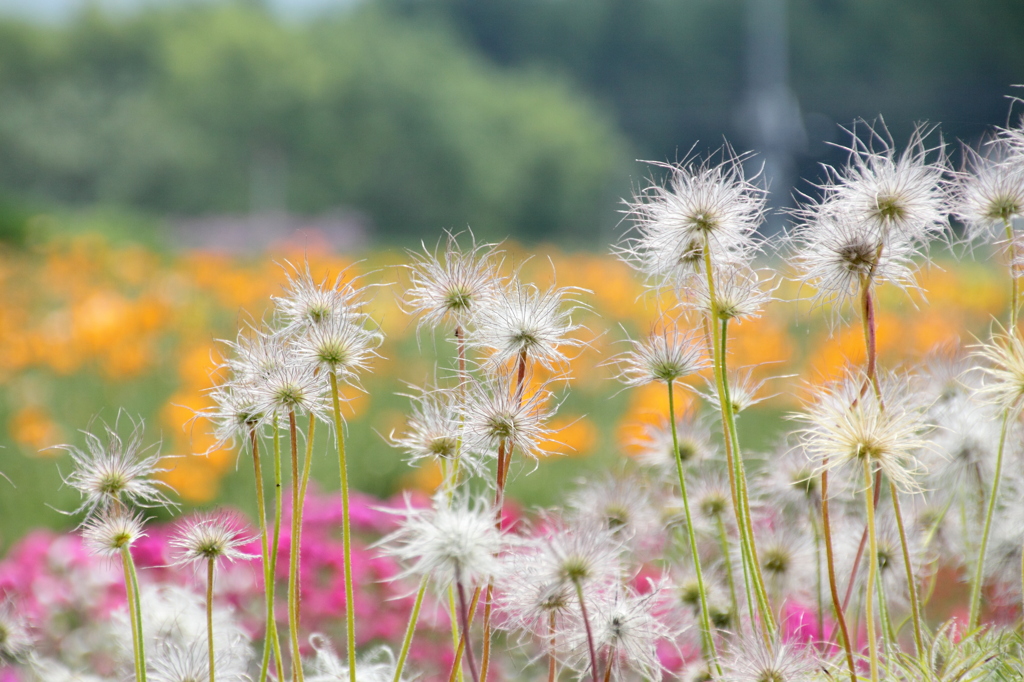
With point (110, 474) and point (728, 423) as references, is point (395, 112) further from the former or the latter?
point (728, 423)

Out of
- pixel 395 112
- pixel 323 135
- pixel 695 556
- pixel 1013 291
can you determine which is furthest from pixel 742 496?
pixel 395 112

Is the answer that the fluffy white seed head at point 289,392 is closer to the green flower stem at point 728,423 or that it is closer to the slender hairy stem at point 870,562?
the green flower stem at point 728,423

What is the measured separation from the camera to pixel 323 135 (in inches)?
1287

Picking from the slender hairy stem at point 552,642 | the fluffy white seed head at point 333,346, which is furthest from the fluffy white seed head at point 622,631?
the fluffy white seed head at point 333,346

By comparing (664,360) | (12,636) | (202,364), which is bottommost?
(12,636)

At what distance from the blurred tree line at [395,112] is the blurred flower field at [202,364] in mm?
22310

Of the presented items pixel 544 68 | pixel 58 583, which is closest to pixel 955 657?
pixel 58 583

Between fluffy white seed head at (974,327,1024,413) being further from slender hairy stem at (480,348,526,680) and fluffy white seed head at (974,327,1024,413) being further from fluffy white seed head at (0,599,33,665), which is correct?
fluffy white seed head at (0,599,33,665)

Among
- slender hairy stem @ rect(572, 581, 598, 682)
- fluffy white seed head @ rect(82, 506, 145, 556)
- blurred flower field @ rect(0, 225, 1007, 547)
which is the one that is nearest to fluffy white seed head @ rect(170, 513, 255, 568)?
fluffy white seed head @ rect(82, 506, 145, 556)

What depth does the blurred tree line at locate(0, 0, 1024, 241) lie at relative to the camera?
31219mm

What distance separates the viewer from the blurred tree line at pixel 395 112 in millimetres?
31219

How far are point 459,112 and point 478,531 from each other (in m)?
35.2

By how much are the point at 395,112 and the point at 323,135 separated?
10.8ft

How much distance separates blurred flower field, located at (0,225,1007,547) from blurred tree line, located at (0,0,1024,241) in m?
22.3
